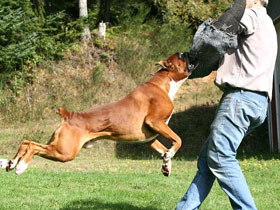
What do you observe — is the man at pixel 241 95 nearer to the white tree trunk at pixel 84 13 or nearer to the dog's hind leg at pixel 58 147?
the dog's hind leg at pixel 58 147

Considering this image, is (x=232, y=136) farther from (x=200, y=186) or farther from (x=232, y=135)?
(x=200, y=186)

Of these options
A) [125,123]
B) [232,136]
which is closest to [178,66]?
[125,123]

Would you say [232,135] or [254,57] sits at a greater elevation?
[254,57]

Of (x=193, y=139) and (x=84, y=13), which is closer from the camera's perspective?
(x=193, y=139)

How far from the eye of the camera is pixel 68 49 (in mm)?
19812

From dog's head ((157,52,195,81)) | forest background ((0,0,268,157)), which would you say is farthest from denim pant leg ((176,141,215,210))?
forest background ((0,0,268,157))

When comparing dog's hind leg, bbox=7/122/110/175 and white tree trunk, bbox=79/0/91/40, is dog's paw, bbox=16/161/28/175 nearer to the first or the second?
dog's hind leg, bbox=7/122/110/175

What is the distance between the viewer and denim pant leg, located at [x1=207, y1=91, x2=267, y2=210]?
5.00 meters

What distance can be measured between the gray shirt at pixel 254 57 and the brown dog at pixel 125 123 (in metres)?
1.95

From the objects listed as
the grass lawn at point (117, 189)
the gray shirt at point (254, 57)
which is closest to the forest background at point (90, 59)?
the grass lawn at point (117, 189)

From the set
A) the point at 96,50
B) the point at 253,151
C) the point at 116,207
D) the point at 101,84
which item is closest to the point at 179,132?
the point at 253,151

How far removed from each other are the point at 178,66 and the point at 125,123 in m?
1.29

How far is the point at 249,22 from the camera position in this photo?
16.0 ft

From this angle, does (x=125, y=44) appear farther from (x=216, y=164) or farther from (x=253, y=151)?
(x=216, y=164)
